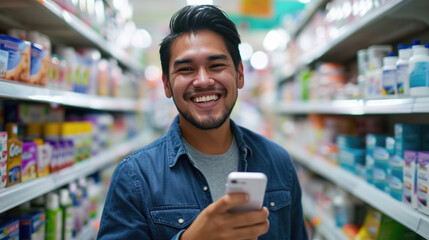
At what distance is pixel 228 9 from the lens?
7.85 metres

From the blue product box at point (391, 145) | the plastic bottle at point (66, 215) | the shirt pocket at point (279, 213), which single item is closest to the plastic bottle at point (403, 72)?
the blue product box at point (391, 145)

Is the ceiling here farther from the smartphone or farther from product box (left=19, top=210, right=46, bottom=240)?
the smartphone

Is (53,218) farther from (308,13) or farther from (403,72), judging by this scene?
(308,13)

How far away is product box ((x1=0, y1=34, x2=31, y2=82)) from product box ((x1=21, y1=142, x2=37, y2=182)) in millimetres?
363

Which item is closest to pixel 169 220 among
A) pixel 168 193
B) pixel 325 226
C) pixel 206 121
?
pixel 168 193

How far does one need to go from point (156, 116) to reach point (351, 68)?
384cm

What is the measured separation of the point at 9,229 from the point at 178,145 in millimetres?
A: 949

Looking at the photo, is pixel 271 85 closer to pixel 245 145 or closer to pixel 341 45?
pixel 341 45

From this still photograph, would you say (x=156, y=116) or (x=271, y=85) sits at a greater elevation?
(x=271, y=85)

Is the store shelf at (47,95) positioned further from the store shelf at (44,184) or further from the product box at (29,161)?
the store shelf at (44,184)

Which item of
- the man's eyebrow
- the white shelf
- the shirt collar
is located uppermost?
the man's eyebrow

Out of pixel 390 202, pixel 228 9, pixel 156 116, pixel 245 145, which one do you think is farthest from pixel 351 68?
pixel 228 9

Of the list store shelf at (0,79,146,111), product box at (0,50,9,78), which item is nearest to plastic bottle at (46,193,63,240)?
store shelf at (0,79,146,111)

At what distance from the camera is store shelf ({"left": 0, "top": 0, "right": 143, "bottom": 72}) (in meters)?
1.69
